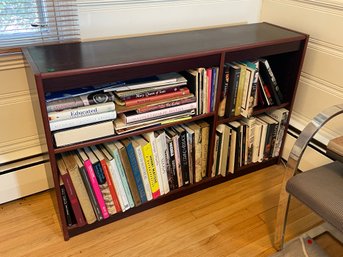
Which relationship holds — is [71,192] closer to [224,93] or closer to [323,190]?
[224,93]

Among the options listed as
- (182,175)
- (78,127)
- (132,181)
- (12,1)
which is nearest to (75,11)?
(12,1)

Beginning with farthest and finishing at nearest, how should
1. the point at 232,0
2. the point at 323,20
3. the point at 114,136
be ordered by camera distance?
the point at 232,0, the point at 323,20, the point at 114,136

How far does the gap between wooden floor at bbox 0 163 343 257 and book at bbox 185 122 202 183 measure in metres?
0.12

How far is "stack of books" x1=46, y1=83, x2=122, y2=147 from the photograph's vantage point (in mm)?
1247

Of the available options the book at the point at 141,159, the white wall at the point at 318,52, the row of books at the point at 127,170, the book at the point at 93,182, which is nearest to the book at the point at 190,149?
the row of books at the point at 127,170

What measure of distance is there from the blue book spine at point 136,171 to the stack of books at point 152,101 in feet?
0.33

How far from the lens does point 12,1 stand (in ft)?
4.43

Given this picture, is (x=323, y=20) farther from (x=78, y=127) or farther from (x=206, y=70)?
(x=78, y=127)

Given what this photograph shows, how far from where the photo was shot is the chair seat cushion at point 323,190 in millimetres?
1105

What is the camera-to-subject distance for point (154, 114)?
142 centimetres

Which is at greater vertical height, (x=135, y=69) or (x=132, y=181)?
(x=135, y=69)

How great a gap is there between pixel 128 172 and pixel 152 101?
Answer: 34 centimetres

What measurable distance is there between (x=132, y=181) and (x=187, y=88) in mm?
485

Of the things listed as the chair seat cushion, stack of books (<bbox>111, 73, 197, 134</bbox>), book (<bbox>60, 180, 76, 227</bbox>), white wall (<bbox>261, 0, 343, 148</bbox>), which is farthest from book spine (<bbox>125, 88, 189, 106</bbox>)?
white wall (<bbox>261, 0, 343, 148</bbox>)
